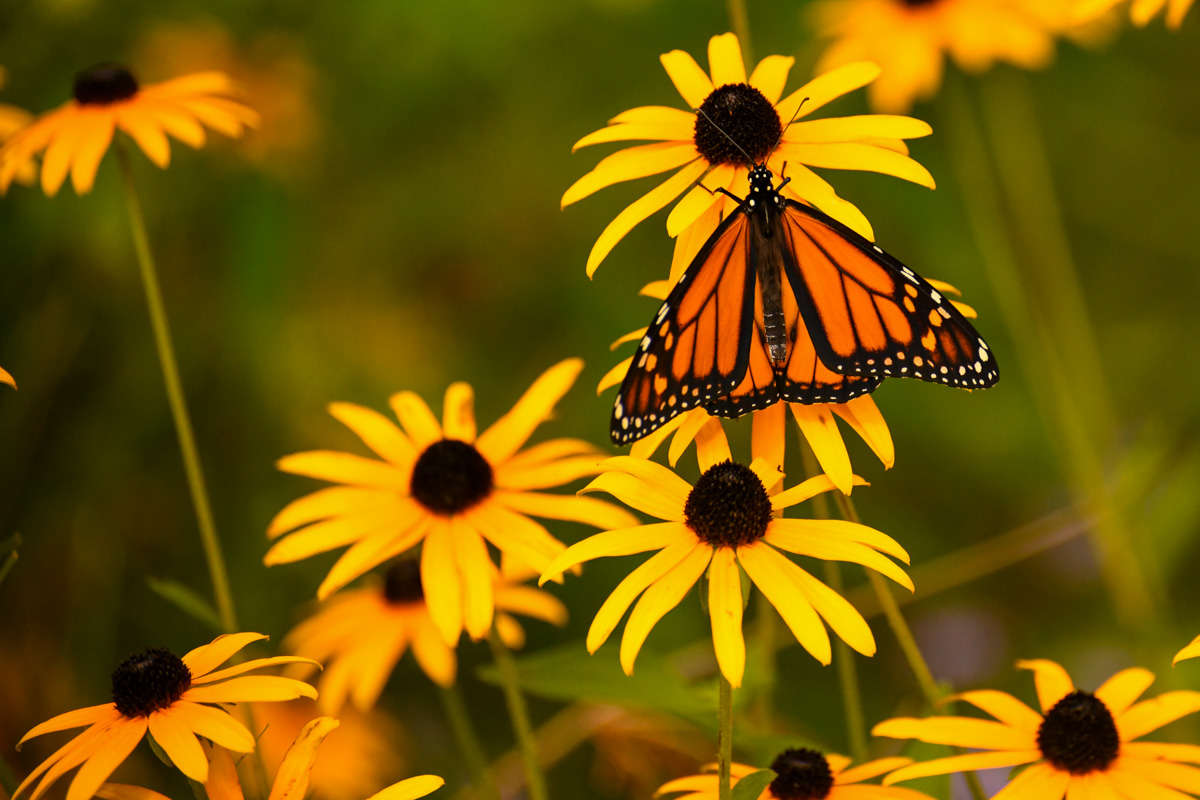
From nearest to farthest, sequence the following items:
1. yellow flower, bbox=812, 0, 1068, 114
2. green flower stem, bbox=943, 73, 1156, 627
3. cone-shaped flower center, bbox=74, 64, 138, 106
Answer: cone-shaped flower center, bbox=74, 64, 138, 106, green flower stem, bbox=943, 73, 1156, 627, yellow flower, bbox=812, 0, 1068, 114

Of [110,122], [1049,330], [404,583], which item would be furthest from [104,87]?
[1049,330]

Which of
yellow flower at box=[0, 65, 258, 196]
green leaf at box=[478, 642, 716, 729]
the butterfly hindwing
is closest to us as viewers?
the butterfly hindwing

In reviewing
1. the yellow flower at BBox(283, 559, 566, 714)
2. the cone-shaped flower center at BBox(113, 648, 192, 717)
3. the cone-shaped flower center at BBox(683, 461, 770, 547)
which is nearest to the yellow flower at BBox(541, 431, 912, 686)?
the cone-shaped flower center at BBox(683, 461, 770, 547)

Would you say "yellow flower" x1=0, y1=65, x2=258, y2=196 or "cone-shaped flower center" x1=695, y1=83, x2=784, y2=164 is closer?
"cone-shaped flower center" x1=695, y1=83, x2=784, y2=164

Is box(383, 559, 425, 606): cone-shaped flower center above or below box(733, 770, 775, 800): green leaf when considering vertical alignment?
above

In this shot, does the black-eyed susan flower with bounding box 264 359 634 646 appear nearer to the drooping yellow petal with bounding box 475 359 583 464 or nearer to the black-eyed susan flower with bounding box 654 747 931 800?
the drooping yellow petal with bounding box 475 359 583 464

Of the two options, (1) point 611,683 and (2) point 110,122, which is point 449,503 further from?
(2) point 110,122

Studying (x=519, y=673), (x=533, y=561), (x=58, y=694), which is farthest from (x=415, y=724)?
(x=533, y=561)
